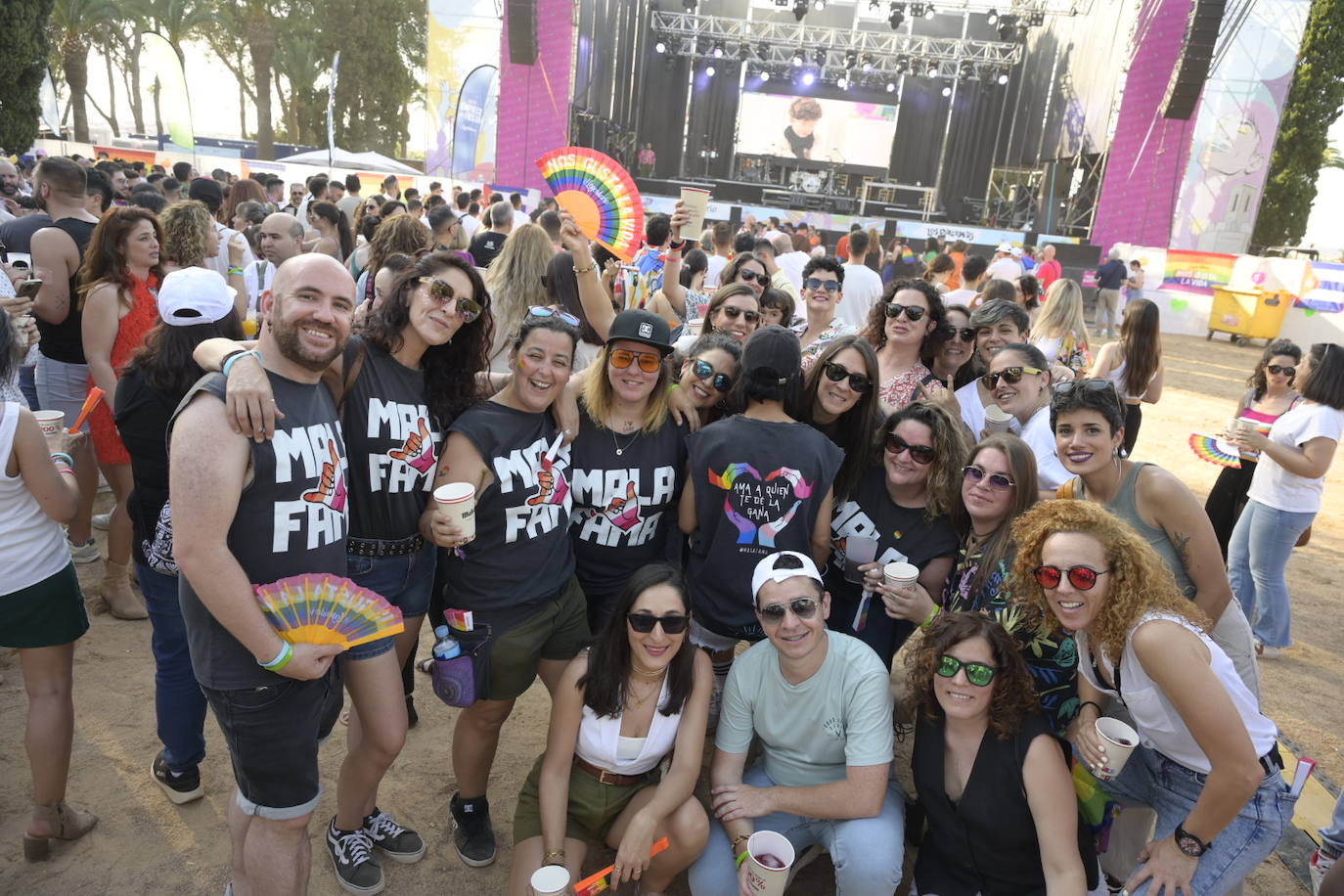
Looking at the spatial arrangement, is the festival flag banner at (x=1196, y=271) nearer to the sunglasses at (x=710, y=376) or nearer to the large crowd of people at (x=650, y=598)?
the large crowd of people at (x=650, y=598)

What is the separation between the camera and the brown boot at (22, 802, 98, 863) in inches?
108

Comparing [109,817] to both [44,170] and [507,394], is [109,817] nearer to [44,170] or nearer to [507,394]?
[507,394]

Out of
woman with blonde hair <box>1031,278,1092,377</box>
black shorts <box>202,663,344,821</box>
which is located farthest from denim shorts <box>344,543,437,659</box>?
woman with blonde hair <box>1031,278,1092,377</box>

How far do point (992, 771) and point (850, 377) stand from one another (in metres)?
1.49

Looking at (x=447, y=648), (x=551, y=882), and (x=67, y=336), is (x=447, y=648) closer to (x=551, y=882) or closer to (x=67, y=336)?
(x=551, y=882)

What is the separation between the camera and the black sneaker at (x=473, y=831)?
296 centimetres

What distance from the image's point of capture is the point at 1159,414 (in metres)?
10.9

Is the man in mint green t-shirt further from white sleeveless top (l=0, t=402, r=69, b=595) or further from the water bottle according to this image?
white sleeveless top (l=0, t=402, r=69, b=595)

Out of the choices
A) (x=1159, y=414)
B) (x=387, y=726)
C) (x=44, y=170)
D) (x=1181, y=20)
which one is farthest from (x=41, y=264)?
(x=1181, y=20)

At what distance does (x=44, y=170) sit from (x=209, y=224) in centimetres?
127

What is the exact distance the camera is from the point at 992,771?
2443 millimetres

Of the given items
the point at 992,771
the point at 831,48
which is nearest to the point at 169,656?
the point at 992,771

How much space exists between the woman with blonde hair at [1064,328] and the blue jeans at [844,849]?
3.88 meters

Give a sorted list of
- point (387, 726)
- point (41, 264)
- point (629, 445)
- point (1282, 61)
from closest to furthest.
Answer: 1. point (387, 726)
2. point (629, 445)
3. point (41, 264)
4. point (1282, 61)
